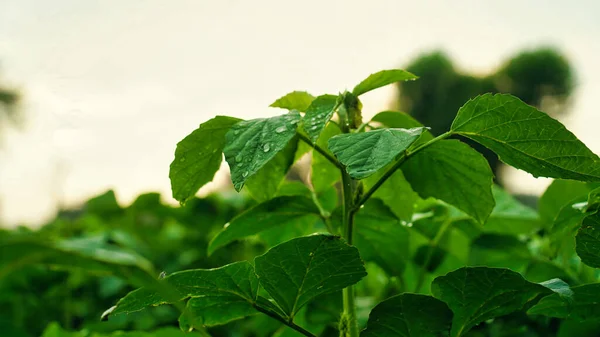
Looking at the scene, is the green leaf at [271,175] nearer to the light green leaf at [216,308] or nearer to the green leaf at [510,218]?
the light green leaf at [216,308]

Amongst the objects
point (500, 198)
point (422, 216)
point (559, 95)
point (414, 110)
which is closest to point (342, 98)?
point (422, 216)

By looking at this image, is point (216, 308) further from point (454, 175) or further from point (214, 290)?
point (454, 175)

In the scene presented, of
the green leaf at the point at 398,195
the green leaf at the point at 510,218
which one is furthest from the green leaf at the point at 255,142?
the green leaf at the point at 510,218

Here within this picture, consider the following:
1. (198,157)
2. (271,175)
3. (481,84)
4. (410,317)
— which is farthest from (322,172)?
(481,84)

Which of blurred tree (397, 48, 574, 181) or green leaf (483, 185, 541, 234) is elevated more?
green leaf (483, 185, 541, 234)

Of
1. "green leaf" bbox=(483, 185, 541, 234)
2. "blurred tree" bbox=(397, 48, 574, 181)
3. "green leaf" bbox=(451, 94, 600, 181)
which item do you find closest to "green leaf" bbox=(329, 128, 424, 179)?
"green leaf" bbox=(451, 94, 600, 181)

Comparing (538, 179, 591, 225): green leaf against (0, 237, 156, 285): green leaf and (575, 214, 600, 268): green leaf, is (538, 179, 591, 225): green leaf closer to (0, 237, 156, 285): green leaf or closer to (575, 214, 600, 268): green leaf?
(575, 214, 600, 268): green leaf
